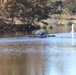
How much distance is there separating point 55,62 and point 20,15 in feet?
148

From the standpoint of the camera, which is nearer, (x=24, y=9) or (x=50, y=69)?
(x=50, y=69)

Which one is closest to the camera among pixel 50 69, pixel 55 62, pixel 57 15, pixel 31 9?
pixel 50 69

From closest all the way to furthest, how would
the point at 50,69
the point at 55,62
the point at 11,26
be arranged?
the point at 50,69
the point at 55,62
the point at 11,26

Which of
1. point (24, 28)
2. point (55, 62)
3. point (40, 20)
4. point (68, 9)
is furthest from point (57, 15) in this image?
point (55, 62)

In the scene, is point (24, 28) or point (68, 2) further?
point (68, 2)

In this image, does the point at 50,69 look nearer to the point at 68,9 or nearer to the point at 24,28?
the point at 24,28

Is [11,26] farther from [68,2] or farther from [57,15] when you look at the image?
[68,2]

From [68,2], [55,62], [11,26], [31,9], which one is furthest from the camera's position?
[68,2]

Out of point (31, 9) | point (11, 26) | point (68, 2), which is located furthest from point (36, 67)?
point (68, 2)

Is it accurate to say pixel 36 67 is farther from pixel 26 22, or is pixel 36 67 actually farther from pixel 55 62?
pixel 26 22

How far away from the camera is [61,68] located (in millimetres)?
17250

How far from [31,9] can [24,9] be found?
1.51 meters

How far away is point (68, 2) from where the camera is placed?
98250mm

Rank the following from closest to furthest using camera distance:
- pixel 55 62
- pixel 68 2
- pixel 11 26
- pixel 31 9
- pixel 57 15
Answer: pixel 55 62
pixel 11 26
pixel 31 9
pixel 57 15
pixel 68 2
